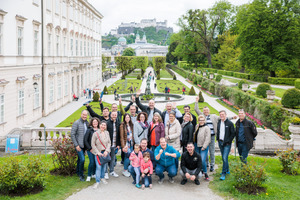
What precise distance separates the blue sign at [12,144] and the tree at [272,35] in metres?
34.8

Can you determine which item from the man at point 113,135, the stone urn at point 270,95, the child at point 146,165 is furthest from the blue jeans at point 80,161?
the stone urn at point 270,95

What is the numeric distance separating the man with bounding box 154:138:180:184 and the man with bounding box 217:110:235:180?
1.40 metres

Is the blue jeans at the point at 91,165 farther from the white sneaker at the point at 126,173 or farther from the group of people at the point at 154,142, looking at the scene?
the white sneaker at the point at 126,173

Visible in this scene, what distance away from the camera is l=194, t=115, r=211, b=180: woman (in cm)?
862

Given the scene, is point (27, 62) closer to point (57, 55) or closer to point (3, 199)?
point (57, 55)

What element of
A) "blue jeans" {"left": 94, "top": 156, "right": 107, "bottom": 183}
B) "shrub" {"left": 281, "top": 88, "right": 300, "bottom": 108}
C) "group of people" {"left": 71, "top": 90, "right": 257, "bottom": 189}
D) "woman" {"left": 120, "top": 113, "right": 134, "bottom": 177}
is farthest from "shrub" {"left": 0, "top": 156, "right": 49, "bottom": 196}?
"shrub" {"left": 281, "top": 88, "right": 300, "bottom": 108}

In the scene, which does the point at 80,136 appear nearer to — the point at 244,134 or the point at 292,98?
the point at 244,134

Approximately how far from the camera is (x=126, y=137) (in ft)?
29.5

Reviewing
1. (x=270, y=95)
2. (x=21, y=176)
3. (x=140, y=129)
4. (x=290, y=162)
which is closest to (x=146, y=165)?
(x=140, y=129)

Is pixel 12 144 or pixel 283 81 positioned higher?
pixel 283 81

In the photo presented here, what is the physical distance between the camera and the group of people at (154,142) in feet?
27.1

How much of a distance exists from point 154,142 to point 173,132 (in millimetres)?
633

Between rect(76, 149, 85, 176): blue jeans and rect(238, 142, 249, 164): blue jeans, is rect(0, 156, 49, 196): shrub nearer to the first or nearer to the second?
rect(76, 149, 85, 176): blue jeans

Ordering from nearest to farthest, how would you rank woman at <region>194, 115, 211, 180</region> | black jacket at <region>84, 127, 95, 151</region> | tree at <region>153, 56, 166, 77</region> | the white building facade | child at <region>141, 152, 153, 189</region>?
child at <region>141, 152, 153, 189</region>
black jacket at <region>84, 127, 95, 151</region>
woman at <region>194, 115, 211, 180</region>
the white building facade
tree at <region>153, 56, 166, 77</region>
